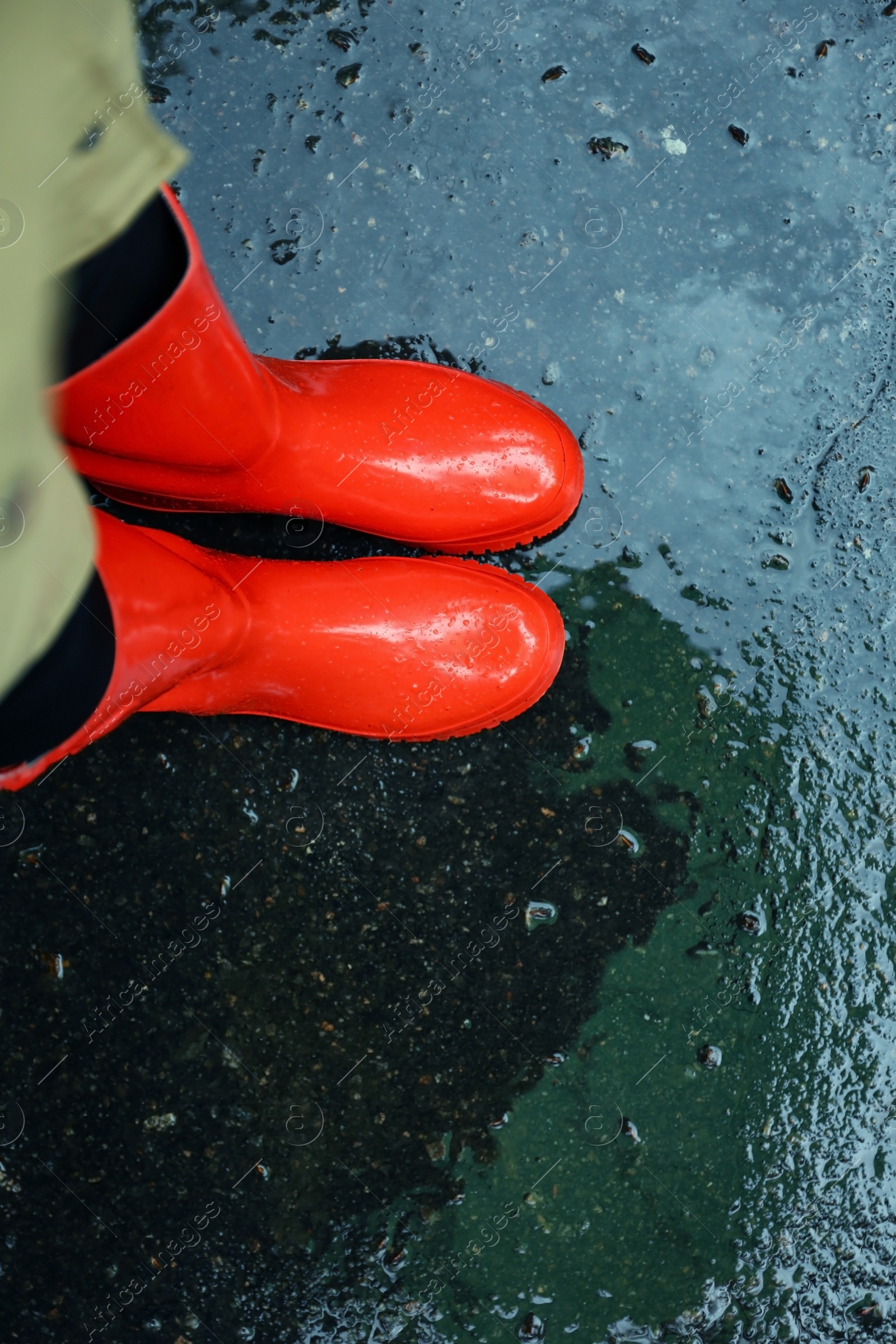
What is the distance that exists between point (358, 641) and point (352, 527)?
0.24 meters

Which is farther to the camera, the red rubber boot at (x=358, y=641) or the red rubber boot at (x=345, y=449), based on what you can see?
the red rubber boot at (x=358, y=641)

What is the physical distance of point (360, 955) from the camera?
1.80 m

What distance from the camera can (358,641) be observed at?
1.58 metres

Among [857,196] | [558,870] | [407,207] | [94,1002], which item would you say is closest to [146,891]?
[94,1002]

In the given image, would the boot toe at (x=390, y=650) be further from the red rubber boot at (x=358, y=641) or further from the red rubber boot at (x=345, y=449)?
the red rubber boot at (x=345, y=449)

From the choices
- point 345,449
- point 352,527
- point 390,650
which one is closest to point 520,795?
point 390,650

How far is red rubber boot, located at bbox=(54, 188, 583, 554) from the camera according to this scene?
128 centimetres

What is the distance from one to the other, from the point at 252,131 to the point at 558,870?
1.63 m

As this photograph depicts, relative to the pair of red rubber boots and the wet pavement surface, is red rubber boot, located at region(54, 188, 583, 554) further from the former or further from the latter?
the wet pavement surface

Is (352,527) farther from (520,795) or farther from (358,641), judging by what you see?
(520,795)

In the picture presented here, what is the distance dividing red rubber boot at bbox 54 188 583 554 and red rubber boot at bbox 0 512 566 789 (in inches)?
4.0

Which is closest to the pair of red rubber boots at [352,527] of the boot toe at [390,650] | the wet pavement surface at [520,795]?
the boot toe at [390,650]

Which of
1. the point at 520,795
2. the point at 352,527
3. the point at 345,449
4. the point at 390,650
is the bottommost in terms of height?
the point at 520,795

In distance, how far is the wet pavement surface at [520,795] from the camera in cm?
178
